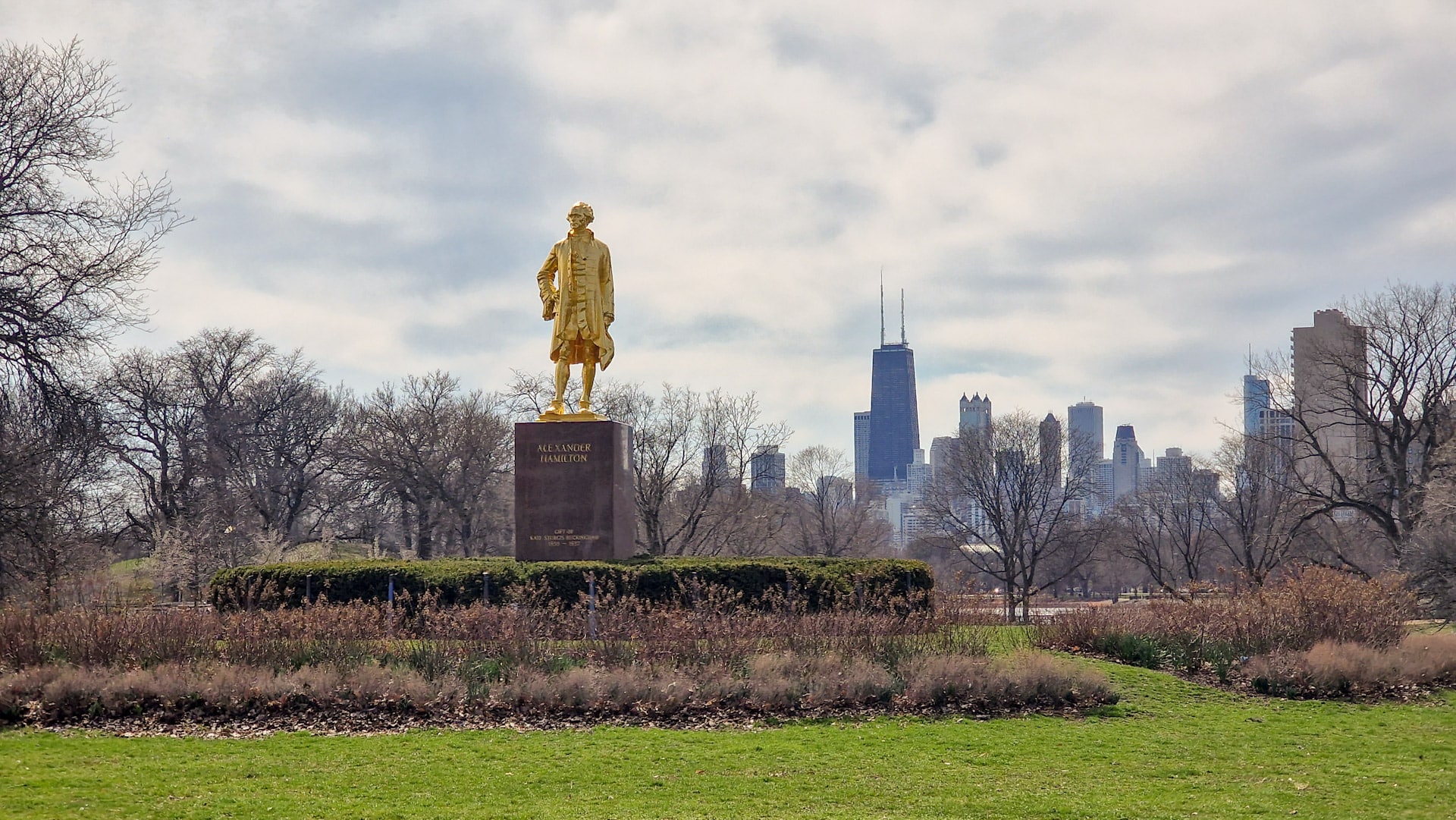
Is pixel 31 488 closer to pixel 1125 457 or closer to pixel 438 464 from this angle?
pixel 438 464

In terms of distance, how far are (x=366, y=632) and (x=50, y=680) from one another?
121 inches

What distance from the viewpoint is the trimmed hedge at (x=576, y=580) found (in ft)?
56.2

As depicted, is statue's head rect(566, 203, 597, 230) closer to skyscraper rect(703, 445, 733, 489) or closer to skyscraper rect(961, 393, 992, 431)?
skyscraper rect(703, 445, 733, 489)

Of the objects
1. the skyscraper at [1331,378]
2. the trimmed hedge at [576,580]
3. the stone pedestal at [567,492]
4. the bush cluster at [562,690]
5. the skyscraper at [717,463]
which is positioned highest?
the skyscraper at [1331,378]

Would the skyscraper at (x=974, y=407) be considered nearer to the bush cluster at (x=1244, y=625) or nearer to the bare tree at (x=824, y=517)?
the bare tree at (x=824, y=517)

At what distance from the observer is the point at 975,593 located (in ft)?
51.8

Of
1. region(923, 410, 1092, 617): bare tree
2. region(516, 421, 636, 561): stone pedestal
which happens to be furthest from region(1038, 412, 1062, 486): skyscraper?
region(516, 421, 636, 561): stone pedestal

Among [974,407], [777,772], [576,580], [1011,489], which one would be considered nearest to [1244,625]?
[777,772]

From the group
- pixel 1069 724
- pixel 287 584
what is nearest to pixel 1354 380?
pixel 1069 724

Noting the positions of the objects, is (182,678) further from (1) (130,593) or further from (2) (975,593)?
(2) (975,593)

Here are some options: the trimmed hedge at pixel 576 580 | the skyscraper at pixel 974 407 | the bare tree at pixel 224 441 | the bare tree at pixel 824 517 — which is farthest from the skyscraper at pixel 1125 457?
the trimmed hedge at pixel 576 580

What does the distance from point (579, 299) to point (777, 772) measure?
12495mm

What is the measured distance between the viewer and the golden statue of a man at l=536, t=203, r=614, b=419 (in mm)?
20234

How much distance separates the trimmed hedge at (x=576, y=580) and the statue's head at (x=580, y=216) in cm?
599
